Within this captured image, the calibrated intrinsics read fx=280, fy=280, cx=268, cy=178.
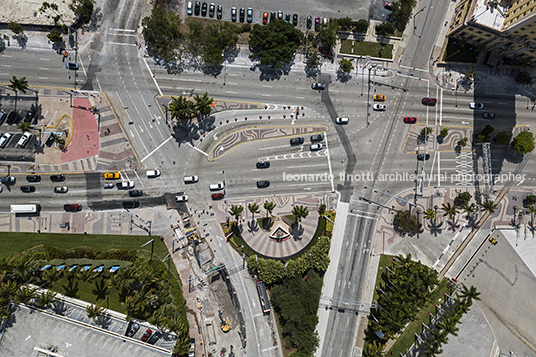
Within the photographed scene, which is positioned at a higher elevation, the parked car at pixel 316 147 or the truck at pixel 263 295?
the parked car at pixel 316 147

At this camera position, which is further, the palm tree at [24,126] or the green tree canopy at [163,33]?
the green tree canopy at [163,33]

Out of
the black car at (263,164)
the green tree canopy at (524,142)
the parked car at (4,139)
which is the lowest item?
the black car at (263,164)

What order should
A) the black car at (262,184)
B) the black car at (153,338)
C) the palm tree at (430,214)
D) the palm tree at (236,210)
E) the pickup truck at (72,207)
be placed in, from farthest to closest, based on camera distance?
the black car at (262,184)
the palm tree at (430,214)
the pickup truck at (72,207)
the palm tree at (236,210)
the black car at (153,338)

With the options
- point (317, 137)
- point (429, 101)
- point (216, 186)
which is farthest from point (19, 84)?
point (429, 101)

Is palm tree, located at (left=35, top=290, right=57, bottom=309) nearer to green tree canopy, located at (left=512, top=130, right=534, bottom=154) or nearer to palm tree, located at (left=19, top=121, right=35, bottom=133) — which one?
palm tree, located at (left=19, top=121, right=35, bottom=133)

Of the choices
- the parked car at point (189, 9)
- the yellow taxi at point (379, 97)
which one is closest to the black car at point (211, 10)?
the parked car at point (189, 9)

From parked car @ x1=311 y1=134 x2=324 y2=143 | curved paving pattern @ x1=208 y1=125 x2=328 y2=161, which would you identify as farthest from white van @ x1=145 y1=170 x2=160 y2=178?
parked car @ x1=311 y1=134 x2=324 y2=143

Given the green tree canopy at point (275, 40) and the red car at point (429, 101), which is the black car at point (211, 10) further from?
the red car at point (429, 101)
